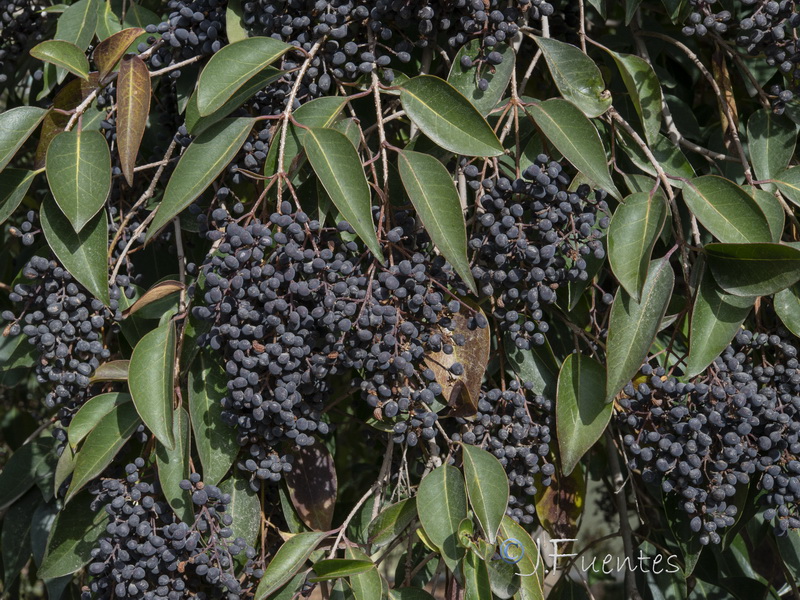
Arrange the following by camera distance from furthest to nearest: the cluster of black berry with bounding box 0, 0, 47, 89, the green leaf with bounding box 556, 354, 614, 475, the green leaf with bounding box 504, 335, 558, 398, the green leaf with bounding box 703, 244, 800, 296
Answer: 1. the cluster of black berry with bounding box 0, 0, 47, 89
2. the green leaf with bounding box 504, 335, 558, 398
3. the green leaf with bounding box 556, 354, 614, 475
4. the green leaf with bounding box 703, 244, 800, 296

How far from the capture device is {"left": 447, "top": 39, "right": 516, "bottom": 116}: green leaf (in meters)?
1.14

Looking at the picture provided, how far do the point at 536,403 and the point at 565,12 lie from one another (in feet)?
2.28

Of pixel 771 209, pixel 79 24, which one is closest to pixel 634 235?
pixel 771 209

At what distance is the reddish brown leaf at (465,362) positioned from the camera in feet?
3.59

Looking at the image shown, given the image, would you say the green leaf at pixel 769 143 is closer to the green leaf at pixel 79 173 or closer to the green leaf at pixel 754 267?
the green leaf at pixel 754 267

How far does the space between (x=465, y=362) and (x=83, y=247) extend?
0.55 metres

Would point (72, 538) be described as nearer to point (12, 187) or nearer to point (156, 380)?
point (156, 380)

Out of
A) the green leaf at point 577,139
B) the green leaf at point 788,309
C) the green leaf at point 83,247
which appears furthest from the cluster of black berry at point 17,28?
the green leaf at point 788,309

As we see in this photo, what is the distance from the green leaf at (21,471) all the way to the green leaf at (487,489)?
2.93 feet

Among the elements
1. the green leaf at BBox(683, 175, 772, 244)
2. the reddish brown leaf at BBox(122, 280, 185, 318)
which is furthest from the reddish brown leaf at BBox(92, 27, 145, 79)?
the green leaf at BBox(683, 175, 772, 244)

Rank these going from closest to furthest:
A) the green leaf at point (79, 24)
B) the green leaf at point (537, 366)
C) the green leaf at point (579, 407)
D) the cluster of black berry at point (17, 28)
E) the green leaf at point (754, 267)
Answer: the green leaf at point (754, 267), the green leaf at point (579, 407), the green leaf at point (537, 366), the green leaf at point (79, 24), the cluster of black berry at point (17, 28)

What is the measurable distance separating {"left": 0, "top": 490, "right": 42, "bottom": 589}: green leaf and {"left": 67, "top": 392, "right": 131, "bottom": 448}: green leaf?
0.48m

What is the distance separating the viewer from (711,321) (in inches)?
41.3

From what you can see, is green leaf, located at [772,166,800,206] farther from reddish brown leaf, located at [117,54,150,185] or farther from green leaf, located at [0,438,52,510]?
green leaf, located at [0,438,52,510]
